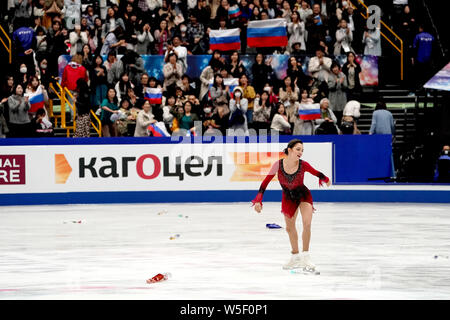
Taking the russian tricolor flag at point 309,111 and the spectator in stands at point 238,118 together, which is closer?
the spectator in stands at point 238,118

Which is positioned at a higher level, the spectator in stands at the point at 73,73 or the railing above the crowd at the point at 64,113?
the spectator in stands at the point at 73,73

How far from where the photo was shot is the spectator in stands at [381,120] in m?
23.8

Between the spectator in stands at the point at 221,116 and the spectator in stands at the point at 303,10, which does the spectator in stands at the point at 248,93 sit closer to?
the spectator in stands at the point at 221,116

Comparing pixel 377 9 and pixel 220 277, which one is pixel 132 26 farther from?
pixel 220 277

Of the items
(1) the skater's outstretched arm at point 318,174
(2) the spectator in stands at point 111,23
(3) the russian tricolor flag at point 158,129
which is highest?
(2) the spectator in stands at point 111,23

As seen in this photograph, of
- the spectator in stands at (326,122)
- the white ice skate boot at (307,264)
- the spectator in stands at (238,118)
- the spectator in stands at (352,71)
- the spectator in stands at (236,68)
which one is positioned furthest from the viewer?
the spectator in stands at (352,71)

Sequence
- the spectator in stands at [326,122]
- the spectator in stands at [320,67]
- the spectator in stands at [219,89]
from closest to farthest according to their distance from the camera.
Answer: the spectator in stands at [326,122] < the spectator in stands at [219,89] < the spectator in stands at [320,67]

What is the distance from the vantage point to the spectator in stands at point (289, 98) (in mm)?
23900

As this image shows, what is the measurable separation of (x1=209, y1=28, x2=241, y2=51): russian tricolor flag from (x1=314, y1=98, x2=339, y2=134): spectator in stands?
394 centimetres

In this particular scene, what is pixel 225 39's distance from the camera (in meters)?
26.4

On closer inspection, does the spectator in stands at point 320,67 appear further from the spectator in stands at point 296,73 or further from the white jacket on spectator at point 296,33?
the white jacket on spectator at point 296,33

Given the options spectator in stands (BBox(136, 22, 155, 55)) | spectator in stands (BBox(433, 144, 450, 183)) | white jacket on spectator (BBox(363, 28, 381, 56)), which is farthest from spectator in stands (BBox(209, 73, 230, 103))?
spectator in stands (BBox(433, 144, 450, 183))

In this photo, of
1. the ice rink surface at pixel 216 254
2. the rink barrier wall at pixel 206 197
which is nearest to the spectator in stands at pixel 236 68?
the rink barrier wall at pixel 206 197

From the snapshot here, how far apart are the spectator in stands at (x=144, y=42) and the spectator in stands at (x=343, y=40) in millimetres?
5052
